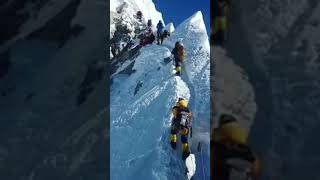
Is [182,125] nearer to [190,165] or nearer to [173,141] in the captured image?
[173,141]

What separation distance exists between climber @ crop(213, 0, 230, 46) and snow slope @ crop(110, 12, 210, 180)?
6cm

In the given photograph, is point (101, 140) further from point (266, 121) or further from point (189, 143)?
point (266, 121)

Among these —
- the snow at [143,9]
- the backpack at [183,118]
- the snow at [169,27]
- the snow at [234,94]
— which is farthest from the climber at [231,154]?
the snow at [143,9]

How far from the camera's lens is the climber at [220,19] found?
8.56ft

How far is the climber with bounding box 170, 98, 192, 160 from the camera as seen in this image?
8.40 feet

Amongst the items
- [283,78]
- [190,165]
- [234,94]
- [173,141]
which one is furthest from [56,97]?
[283,78]

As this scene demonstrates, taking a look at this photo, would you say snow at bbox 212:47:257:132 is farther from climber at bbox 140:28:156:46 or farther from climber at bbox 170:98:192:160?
climber at bbox 140:28:156:46

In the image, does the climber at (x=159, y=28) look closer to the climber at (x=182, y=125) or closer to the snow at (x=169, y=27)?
the snow at (x=169, y=27)

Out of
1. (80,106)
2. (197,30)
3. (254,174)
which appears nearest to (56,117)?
(80,106)

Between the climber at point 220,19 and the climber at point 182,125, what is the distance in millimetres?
388

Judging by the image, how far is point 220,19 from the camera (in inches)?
104

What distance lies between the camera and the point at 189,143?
2.56 metres

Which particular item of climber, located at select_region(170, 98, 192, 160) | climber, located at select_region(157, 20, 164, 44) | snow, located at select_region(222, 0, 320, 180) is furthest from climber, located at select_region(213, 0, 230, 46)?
climber, located at select_region(170, 98, 192, 160)

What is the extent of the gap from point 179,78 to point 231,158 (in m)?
0.50
